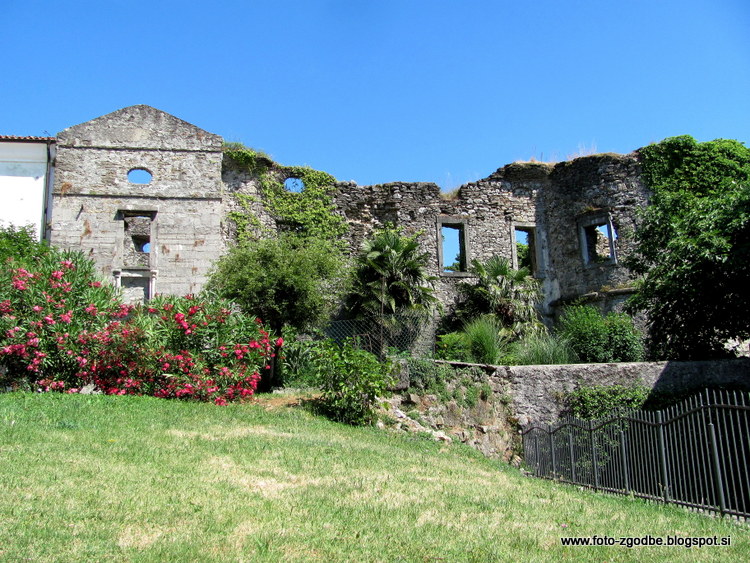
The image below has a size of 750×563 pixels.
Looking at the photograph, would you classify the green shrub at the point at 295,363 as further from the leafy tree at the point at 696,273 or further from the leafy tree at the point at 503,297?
the leafy tree at the point at 696,273

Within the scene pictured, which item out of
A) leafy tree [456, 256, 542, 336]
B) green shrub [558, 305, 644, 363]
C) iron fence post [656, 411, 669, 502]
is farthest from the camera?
leafy tree [456, 256, 542, 336]

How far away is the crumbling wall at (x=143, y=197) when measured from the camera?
17.3 metres

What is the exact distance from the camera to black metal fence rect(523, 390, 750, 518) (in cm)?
709

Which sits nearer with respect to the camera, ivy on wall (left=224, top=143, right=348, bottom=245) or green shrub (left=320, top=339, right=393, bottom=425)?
green shrub (left=320, top=339, right=393, bottom=425)

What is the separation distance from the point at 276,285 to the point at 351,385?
376 cm

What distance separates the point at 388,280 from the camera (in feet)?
53.8

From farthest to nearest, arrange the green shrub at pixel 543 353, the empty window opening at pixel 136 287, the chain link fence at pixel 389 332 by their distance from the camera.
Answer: the empty window opening at pixel 136 287 < the chain link fence at pixel 389 332 < the green shrub at pixel 543 353

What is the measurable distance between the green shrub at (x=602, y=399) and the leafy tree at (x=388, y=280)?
5141mm

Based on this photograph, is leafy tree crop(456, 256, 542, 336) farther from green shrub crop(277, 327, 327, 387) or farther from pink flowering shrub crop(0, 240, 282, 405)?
pink flowering shrub crop(0, 240, 282, 405)

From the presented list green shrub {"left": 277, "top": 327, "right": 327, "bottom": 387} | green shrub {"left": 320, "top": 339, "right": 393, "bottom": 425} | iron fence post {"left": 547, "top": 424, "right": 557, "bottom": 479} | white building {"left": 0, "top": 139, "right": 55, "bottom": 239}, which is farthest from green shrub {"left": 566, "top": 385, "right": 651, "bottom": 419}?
white building {"left": 0, "top": 139, "right": 55, "bottom": 239}

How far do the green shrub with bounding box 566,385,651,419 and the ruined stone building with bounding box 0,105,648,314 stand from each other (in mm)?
5922

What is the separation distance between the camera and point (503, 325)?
1695 centimetres

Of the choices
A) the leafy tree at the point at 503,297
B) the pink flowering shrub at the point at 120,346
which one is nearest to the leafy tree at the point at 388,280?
the leafy tree at the point at 503,297

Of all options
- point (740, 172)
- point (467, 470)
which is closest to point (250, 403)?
point (467, 470)
